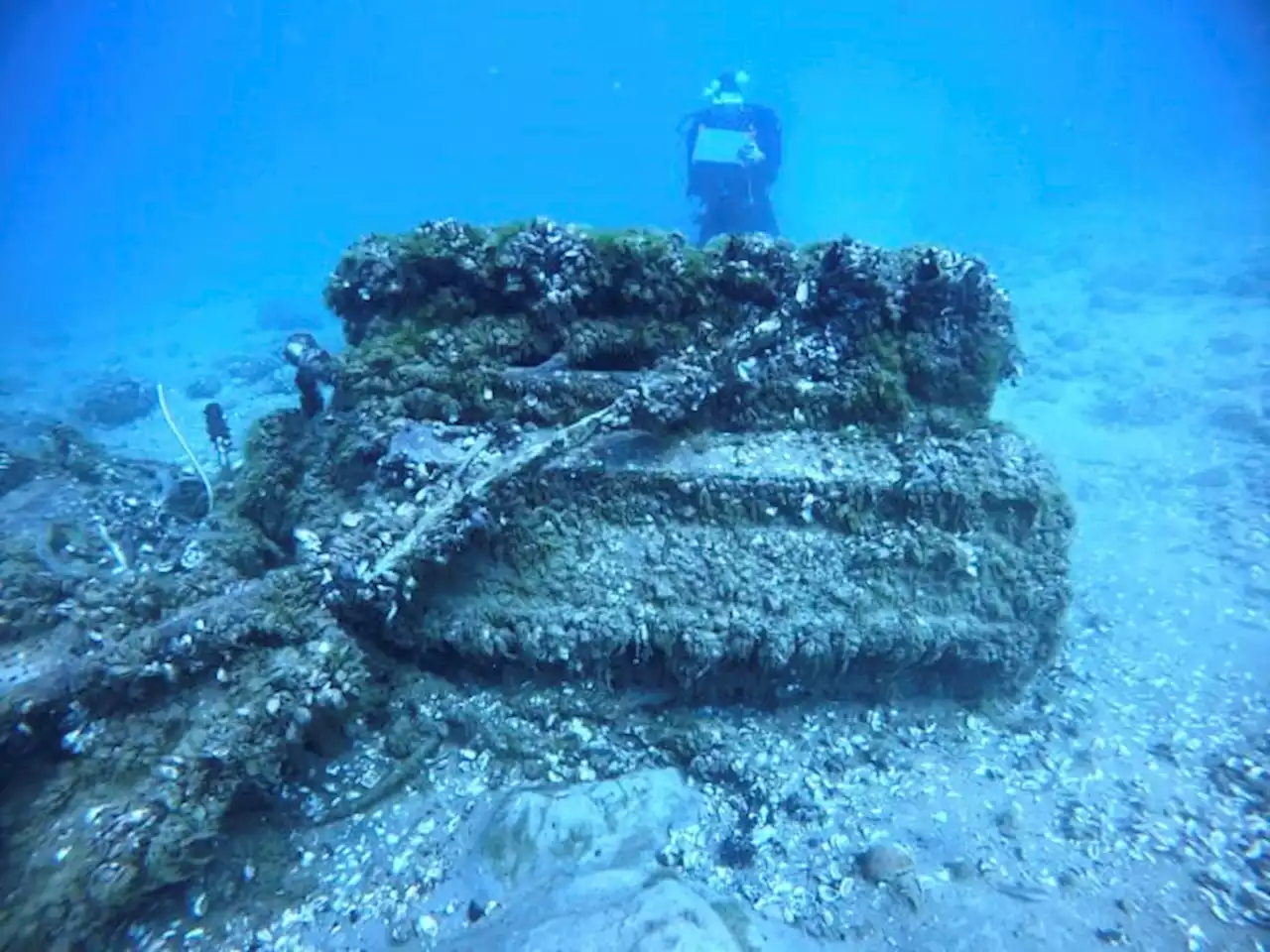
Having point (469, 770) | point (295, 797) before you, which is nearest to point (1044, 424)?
point (469, 770)

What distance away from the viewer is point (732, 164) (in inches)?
772

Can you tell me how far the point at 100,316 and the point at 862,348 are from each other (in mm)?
49174

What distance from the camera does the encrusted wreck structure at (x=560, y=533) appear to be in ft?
15.2

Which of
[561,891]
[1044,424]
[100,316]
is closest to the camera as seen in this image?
[561,891]

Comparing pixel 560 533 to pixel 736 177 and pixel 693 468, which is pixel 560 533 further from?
pixel 736 177

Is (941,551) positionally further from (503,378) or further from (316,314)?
(316,314)

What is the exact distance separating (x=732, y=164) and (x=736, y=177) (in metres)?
0.37

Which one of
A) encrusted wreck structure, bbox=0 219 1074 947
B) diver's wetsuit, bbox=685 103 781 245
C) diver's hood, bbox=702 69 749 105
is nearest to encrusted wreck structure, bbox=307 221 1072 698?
encrusted wreck structure, bbox=0 219 1074 947

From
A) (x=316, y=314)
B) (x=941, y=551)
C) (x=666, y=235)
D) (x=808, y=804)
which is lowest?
(x=808, y=804)

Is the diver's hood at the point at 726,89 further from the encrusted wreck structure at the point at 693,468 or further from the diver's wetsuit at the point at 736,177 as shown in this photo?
the encrusted wreck structure at the point at 693,468

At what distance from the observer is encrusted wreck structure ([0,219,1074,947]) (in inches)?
183

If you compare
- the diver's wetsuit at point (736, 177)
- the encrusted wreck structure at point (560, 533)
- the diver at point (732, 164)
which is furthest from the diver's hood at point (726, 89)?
the encrusted wreck structure at point (560, 533)

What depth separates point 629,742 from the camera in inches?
213

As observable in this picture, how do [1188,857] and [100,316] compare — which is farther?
[100,316]
